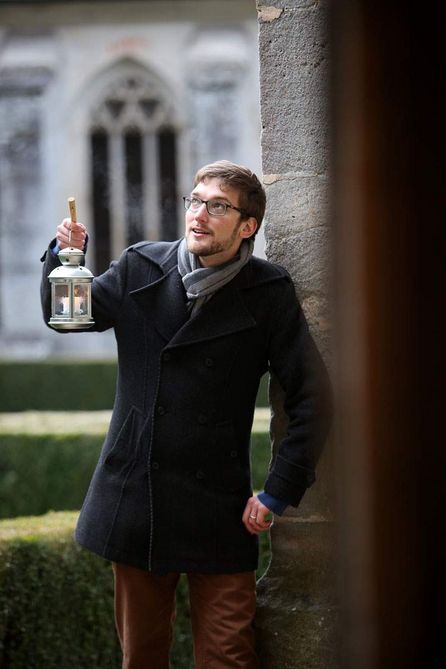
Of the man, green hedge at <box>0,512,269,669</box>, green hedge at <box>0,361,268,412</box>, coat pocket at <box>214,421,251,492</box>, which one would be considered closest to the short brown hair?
the man

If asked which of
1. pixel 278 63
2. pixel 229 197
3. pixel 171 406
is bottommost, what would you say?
pixel 171 406

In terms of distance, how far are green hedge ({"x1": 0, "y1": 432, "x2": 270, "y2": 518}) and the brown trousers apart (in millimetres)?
3052

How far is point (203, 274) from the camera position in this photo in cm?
249

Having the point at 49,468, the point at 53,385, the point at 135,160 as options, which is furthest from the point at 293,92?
the point at 135,160

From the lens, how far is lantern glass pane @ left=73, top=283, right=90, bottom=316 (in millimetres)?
2480

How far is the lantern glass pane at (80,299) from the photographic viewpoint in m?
2.48

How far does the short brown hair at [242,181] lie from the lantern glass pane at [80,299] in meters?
0.36

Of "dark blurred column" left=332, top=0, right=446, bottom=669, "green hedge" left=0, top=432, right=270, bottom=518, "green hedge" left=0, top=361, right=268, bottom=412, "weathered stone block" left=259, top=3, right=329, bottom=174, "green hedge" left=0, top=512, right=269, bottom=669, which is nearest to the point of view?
"dark blurred column" left=332, top=0, right=446, bottom=669

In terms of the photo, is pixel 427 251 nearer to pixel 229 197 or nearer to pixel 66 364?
pixel 229 197

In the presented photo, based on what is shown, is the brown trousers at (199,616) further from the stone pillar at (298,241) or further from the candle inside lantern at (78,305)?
the candle inside lantern at (78,305)

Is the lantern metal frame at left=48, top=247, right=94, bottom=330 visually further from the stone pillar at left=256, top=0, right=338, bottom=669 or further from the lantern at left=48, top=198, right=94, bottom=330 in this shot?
the stone pillar at left=256, top=0, right=338, bottom=669

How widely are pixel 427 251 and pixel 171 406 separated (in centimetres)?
156

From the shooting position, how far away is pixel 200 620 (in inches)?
100

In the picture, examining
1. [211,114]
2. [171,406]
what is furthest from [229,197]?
[211,114]
